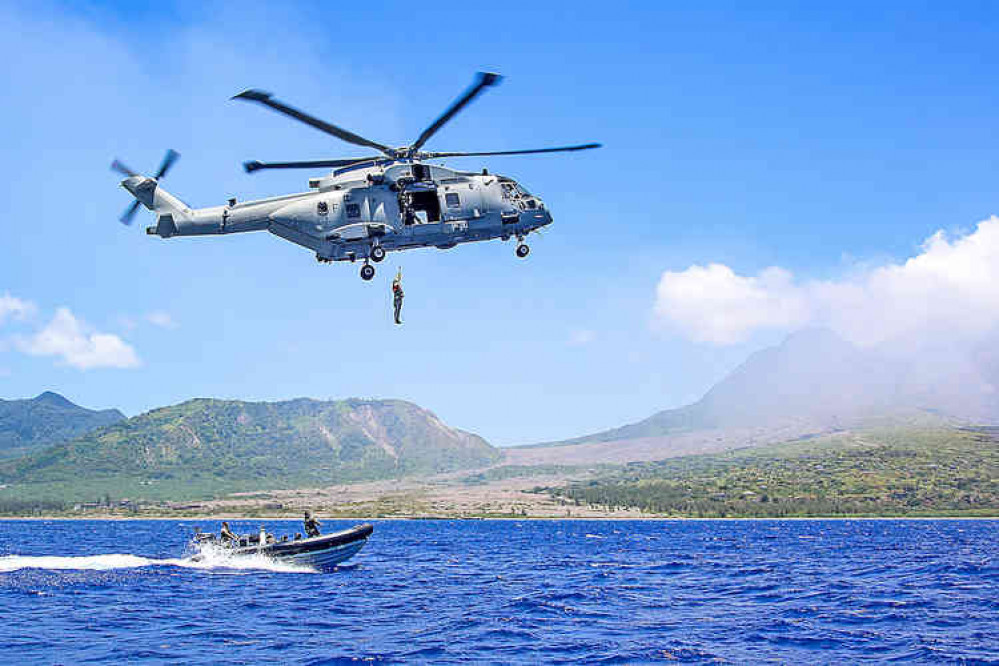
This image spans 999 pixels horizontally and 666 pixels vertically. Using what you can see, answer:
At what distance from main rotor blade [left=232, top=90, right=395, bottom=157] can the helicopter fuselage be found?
44.7 inches

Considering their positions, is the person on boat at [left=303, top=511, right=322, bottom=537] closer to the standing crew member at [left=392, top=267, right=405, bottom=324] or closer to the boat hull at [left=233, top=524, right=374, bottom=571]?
the boat hull at [left=233, top=524, right=374, bottom=571]

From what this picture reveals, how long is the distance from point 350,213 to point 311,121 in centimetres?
496

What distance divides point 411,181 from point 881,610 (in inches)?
1179

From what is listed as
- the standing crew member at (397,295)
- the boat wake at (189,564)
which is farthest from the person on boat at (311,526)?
the standing crew member at (397,295)

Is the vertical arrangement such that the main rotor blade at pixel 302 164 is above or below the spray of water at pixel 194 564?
above

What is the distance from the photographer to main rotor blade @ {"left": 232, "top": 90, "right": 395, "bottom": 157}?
26.7m

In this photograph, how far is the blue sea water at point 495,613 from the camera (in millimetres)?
31562

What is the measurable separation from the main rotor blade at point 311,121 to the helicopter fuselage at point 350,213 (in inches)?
44.7

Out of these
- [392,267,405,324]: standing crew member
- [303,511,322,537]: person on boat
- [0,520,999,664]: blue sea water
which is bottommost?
[0,520,999,664]: blue sea water

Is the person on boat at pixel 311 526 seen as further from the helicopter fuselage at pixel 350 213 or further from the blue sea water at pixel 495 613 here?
the helicopter fuselage at pixel 350 213

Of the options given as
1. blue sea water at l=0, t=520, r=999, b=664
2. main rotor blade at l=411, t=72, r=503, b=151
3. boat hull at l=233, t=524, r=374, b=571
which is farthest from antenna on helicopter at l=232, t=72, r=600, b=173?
boat hull at l=233, t=524, r=374, b=571

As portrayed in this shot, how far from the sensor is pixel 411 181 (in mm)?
34094

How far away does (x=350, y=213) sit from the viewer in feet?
110

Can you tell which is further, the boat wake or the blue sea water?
the boat wake
